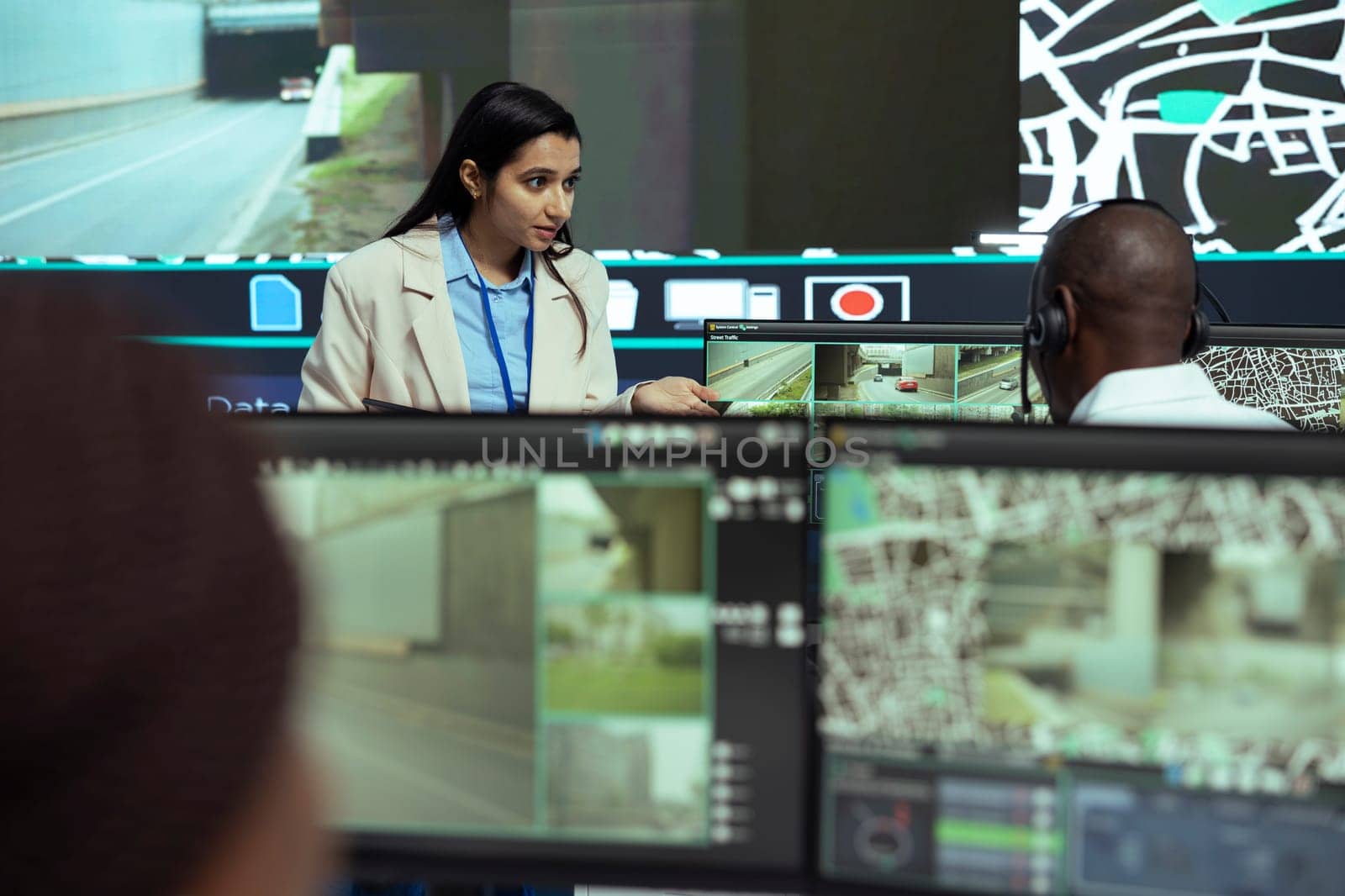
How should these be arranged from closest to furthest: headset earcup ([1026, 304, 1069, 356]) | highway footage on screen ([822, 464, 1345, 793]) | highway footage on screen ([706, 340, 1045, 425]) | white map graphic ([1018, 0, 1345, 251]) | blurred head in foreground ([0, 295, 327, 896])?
1. blurred head in foreground ([0, 295, 327, 896])
2. highway footage on screen ([822, 464, 1345, 793])
3. headset earcup ([1026, 304, 1069, 356])
4. highway footage on screen ([706, 340, 1045, 425])
5. white map graphic ([1018, 0, 1345, 251])

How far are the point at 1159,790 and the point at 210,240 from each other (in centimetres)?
449

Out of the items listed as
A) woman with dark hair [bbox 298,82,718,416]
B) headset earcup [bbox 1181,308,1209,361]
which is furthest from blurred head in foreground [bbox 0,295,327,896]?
woman with dark hair [bbox 298,82,718,416]

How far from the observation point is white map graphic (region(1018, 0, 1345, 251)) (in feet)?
12.3

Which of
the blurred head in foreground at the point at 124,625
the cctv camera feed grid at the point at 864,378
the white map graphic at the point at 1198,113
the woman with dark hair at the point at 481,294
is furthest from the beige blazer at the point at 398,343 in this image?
the white map graphic at the point at 1198,113

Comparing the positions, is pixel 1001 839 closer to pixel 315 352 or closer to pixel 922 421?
pixel 922 421

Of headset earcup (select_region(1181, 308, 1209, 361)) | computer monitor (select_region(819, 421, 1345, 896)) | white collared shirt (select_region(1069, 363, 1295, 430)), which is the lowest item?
computer monitor (select_region(819, 421, 1345, 896))

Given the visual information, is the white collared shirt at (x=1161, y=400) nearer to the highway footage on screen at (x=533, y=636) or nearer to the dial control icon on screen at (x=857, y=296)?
the highway footage on screen at (x=533, y=636)

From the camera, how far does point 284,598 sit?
0.35 metres

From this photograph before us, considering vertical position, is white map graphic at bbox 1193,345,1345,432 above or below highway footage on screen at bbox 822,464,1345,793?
above

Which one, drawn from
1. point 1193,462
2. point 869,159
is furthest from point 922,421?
point 869,159

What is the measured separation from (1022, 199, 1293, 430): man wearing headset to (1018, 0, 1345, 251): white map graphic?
9.11ft

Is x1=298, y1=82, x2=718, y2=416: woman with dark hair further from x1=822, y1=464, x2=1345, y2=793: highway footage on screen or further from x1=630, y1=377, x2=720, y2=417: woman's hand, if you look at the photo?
x1=822, y1=464, x2=1345, y2=793: highway footage on screen

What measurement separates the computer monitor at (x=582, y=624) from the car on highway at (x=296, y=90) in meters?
4.04

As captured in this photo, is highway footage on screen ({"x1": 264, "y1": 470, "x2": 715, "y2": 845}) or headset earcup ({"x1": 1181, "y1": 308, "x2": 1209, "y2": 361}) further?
headset earcup ({"x1": 1181, "y1": 308, "x2": 1209, "y2": 361})
